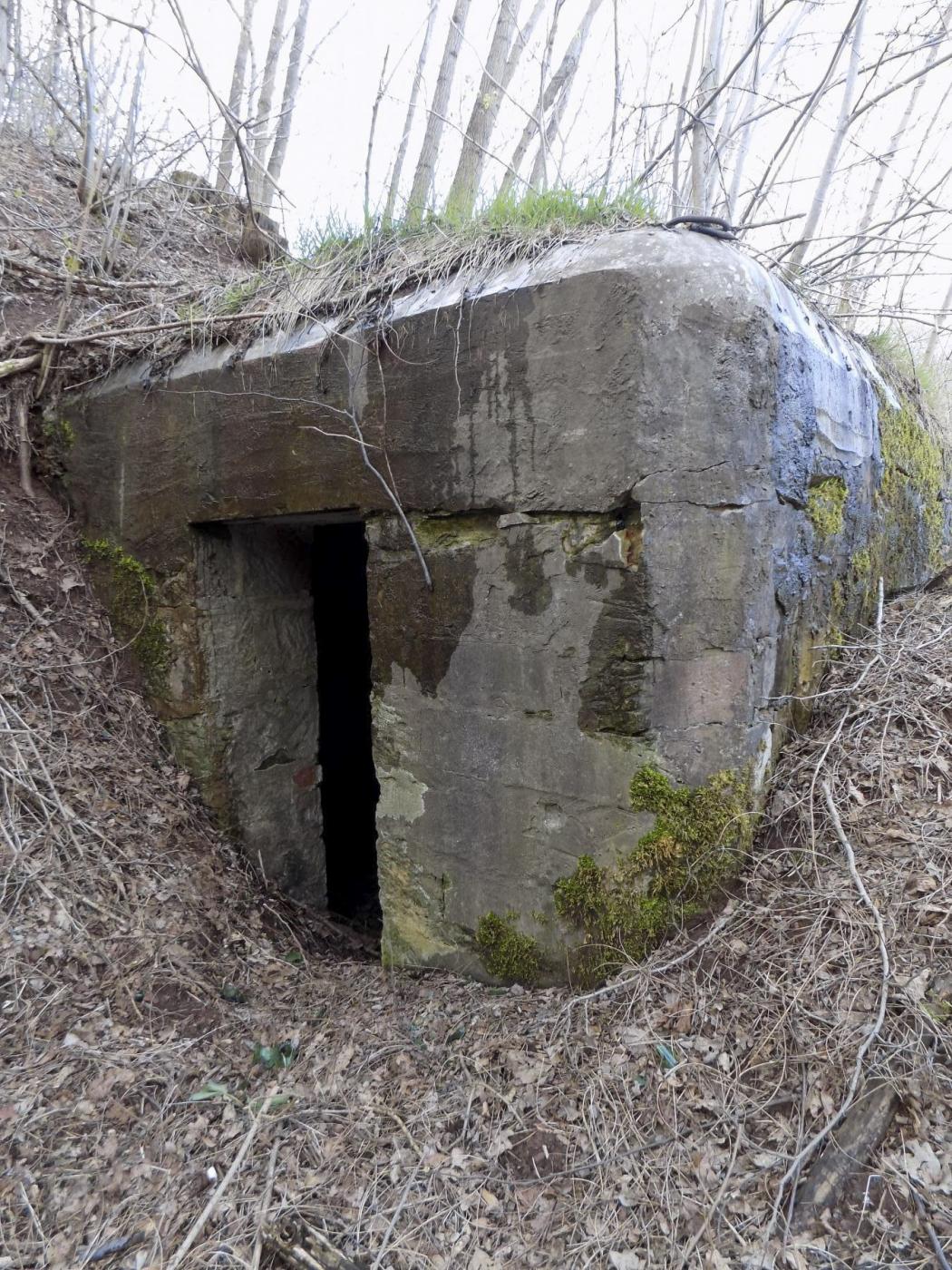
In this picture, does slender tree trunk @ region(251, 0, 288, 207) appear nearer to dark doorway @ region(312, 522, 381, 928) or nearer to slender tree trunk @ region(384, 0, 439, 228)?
slender tree trunk @ region(384, 0, 439, 228)

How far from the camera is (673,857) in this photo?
2.37m

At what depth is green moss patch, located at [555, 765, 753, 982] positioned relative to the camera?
2.37 meters

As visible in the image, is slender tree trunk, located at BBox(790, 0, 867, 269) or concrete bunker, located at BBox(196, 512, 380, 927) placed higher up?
slender tree trunk, located at BBox(790, 0, 867, 269)

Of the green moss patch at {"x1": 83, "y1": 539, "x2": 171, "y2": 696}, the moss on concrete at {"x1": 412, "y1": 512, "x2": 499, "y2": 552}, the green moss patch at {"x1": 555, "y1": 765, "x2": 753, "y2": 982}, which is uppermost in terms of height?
the moss on concrete at {"x1": 412, "y1": 512, "x2": 499, "y2": 552}

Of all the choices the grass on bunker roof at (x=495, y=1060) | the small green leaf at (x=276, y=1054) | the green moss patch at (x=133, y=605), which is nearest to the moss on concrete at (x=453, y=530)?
the grass on bunker roof at (x=495, y=1060)

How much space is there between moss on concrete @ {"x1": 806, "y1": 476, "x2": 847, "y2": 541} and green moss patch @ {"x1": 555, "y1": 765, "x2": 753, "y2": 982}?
98cm

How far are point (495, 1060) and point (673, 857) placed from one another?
33.1 inches

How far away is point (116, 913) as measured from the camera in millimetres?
2932

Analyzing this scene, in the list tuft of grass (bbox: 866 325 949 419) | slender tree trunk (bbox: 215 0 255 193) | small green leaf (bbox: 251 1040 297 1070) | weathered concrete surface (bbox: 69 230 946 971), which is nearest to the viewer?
weathered concrete surface (bbox: 69 230 946 971)

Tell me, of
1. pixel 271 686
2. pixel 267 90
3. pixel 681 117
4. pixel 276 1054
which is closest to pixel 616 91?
pixel 681 117

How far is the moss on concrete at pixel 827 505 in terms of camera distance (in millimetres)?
2703

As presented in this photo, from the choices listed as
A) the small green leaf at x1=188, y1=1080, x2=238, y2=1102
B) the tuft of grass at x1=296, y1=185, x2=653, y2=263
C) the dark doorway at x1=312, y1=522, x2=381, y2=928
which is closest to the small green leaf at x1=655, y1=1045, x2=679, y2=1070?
the small green leaf at x1=188, y1=1080, x2=238, y2=1102

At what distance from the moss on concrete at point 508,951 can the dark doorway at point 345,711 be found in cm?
216

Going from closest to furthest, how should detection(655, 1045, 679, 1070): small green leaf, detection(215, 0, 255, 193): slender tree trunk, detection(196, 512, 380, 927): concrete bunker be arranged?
1. detection(655, 1045, 679, 1070): small green leaf
2. detection(196, 512, 380, 927): concrete bunker
3. detection(215, 0, 255, 193): slender tree trunk
